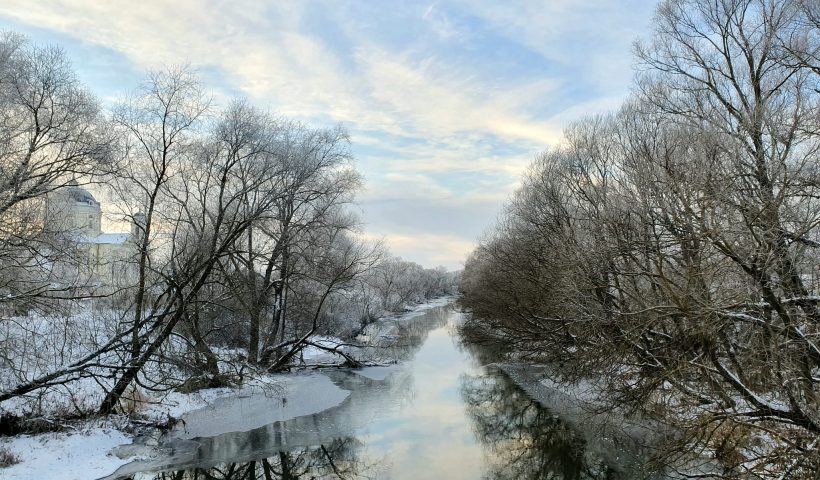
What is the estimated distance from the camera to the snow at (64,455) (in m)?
9.93

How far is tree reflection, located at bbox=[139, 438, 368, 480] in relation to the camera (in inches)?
424

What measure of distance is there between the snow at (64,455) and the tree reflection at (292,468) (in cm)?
139

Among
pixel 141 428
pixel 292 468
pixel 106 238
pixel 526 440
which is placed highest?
pixel 106 238

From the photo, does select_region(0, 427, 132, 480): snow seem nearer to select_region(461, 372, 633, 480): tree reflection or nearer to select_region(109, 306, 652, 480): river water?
select_region(109, 306, 652, 480): river water

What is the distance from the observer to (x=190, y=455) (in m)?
11.8

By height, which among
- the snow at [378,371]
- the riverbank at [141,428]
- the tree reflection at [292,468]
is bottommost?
the tree reflection at [292,468]

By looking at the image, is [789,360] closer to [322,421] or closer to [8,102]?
[322,421]

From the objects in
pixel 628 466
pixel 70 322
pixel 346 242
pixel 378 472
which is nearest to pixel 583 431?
pixel 628 466

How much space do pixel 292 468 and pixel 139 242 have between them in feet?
26.6

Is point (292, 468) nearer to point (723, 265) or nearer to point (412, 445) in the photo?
point (412, 445)

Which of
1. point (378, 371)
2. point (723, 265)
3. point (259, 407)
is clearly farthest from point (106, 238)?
point (723, 265)

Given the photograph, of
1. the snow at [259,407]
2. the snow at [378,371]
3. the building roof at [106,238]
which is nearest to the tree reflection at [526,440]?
the snow at [378,371]

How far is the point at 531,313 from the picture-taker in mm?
23844

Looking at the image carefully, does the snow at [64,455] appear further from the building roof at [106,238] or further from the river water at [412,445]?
the building roof at [106,238]
